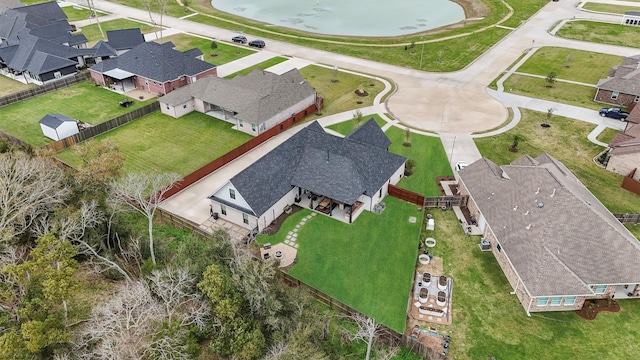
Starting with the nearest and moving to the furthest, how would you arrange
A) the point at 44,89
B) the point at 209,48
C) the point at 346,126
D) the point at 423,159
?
the point at 423,159 < the point at 346,126 < the point at 44,89 < the point at 209,48

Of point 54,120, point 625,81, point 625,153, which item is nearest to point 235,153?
point 54,120

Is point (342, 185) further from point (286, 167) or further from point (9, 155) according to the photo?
point (9, 155)

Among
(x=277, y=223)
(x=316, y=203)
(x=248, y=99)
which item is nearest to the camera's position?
(x=277, y=223)

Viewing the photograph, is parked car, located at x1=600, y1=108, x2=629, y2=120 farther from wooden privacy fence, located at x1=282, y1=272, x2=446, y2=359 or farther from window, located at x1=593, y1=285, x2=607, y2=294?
wooden privacy fence, located at x1=282, y1=272, x2=446, y2=359

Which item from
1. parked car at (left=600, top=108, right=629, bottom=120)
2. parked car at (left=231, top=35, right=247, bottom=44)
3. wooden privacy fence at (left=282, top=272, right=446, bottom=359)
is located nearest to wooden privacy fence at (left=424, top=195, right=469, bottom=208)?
wooden privacy fence at (left=282, top=272, right=446, bottom=359)

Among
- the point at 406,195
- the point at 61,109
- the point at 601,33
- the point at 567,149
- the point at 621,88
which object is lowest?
the point at 406,195

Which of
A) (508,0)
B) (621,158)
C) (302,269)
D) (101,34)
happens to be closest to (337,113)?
(302,269)

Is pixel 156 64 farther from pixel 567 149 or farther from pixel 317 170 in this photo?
pixel 567 149
